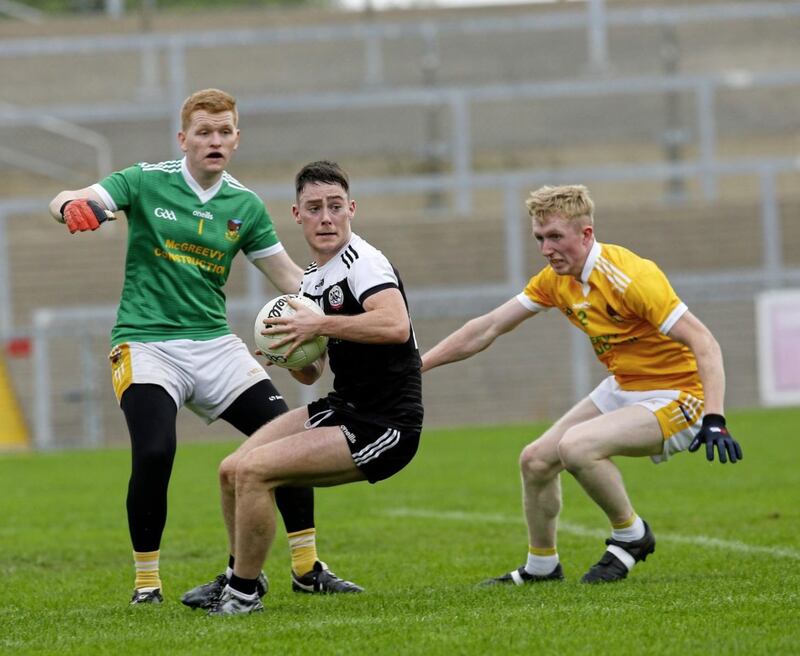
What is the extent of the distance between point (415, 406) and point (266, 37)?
20.2m

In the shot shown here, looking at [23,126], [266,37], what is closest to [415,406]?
[266,37]

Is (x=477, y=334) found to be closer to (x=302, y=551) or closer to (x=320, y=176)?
(x=302, y=551)

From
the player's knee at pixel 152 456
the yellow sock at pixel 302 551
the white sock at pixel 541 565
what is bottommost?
the white sock at pixel 541 565

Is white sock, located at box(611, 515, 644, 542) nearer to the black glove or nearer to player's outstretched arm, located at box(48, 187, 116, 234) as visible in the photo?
the black glove

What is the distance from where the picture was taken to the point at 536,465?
7109 mm

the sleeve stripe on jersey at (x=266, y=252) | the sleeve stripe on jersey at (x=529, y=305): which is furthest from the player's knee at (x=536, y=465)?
the sleeve stripe on jersey at (x=266, y=252)

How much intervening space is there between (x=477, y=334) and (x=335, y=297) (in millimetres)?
1337

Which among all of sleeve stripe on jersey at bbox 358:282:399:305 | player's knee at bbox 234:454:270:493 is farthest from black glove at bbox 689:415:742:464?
player's knee at bbox 234:454:270:493

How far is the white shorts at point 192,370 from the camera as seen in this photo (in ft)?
22.5

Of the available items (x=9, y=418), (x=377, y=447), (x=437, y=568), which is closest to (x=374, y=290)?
(x=377, y=447)

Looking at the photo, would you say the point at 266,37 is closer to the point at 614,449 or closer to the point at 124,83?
the point at 124,83

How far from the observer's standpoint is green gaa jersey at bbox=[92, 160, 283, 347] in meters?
6.95

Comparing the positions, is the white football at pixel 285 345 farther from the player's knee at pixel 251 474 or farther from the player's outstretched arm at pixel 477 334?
the player's outstretched arm at pixel 477 334

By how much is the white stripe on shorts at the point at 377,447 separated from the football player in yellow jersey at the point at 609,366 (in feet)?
3.08
